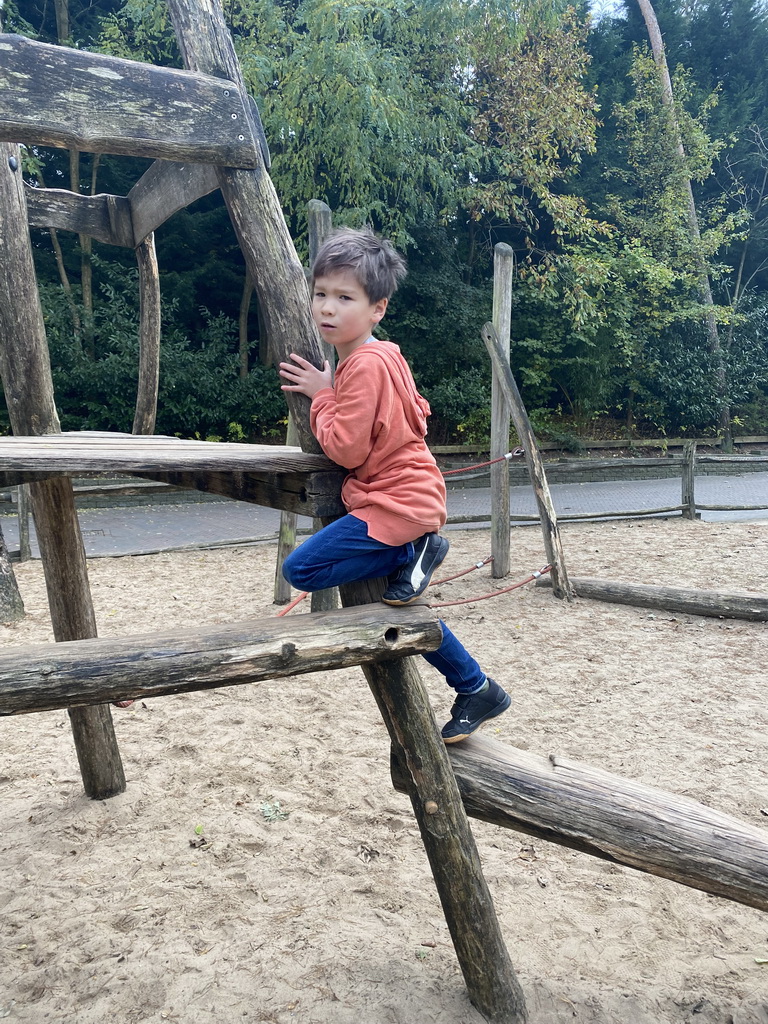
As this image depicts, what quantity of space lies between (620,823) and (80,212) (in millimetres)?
2902

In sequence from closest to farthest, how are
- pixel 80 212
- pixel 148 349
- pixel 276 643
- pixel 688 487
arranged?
pixel 276 643 → pixel 80 212 → pixel 148 349 → pixel 688 487

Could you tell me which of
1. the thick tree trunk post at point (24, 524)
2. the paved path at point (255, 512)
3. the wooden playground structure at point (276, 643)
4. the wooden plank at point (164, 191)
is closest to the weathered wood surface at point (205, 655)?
the wooden playground structure at point (276, 643)

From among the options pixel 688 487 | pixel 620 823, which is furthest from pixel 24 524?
pixel 688 487

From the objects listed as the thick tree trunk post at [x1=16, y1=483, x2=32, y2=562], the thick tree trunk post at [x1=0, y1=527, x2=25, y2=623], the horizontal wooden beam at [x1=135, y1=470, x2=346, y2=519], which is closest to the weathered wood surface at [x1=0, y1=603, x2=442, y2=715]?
the horizontal wooden beam at [x1=135, y1=470, x2=346, y2=519]

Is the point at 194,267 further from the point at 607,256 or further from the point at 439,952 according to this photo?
the point at 439,952

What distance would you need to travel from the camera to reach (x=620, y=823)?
1975 mm

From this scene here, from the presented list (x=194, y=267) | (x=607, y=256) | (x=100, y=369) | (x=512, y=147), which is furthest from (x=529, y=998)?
(x=607, y=256)

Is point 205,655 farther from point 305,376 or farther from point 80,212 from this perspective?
point 80,212

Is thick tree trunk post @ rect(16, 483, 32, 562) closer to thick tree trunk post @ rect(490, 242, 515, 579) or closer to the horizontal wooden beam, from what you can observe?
thick tree trunk post @ rect(490, 242, 515, 579)

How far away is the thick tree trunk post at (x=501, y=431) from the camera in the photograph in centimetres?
627

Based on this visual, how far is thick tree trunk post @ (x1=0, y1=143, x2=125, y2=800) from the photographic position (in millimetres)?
2555

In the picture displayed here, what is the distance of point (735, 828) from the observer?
2035mm

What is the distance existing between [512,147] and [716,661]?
11.3 meters

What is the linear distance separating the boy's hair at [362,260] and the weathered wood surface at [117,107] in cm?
25
